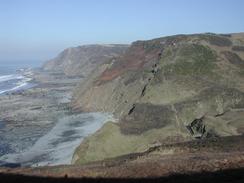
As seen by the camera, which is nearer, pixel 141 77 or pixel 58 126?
pixel 58 126

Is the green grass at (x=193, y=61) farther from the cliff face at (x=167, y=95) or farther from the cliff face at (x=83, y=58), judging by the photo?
the cliff face at (x=83, y=58)

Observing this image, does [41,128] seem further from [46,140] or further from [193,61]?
[193,61]

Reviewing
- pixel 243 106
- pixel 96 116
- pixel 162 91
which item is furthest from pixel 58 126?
pixel 243 106

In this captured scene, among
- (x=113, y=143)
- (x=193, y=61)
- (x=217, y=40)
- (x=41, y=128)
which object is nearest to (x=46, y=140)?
(x=41, y=128)

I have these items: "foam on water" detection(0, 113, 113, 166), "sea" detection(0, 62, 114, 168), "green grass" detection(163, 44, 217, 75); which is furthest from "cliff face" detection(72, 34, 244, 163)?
"sea" detection(0, 62, 114, 168)

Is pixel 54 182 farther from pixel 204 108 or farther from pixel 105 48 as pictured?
pixel 105 48
